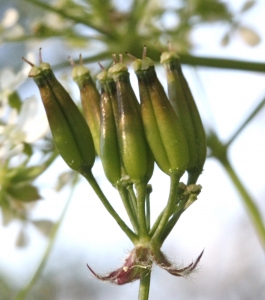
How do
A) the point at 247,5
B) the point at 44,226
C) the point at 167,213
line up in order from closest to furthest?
1. the point at 167,213
2. the point at 44,226
3. the point at 247,5

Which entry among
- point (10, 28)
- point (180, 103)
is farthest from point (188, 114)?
point (10, 28)

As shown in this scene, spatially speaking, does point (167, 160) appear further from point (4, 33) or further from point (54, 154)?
point (4, 33)

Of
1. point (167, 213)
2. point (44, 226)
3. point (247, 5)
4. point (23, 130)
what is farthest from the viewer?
point (247, 5)

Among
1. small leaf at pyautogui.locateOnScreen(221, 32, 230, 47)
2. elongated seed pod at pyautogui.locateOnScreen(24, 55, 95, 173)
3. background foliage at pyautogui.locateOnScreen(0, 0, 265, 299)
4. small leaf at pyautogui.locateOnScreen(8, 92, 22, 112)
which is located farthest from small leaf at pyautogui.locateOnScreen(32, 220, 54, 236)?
small leaf at pyautogui.locateOnScreen(221, 32, 230, 47)

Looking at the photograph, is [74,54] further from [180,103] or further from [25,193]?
[180,103]

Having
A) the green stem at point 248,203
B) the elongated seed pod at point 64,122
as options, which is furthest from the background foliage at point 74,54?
the elongated seed pod at point 64,122

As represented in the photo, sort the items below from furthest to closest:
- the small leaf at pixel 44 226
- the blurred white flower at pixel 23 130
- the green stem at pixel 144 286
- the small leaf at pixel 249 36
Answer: the small leaf at pixel 249 36 < the small leaf at pixel 44 226 < the blurred white flower at pixel 23 130 < the green stem at pixel 144 286

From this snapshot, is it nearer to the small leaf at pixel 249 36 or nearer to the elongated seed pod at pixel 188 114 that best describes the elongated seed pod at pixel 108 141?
the elongated seed pod at pixel 188 114

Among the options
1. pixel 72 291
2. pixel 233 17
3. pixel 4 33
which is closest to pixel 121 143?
pixel 4 33
